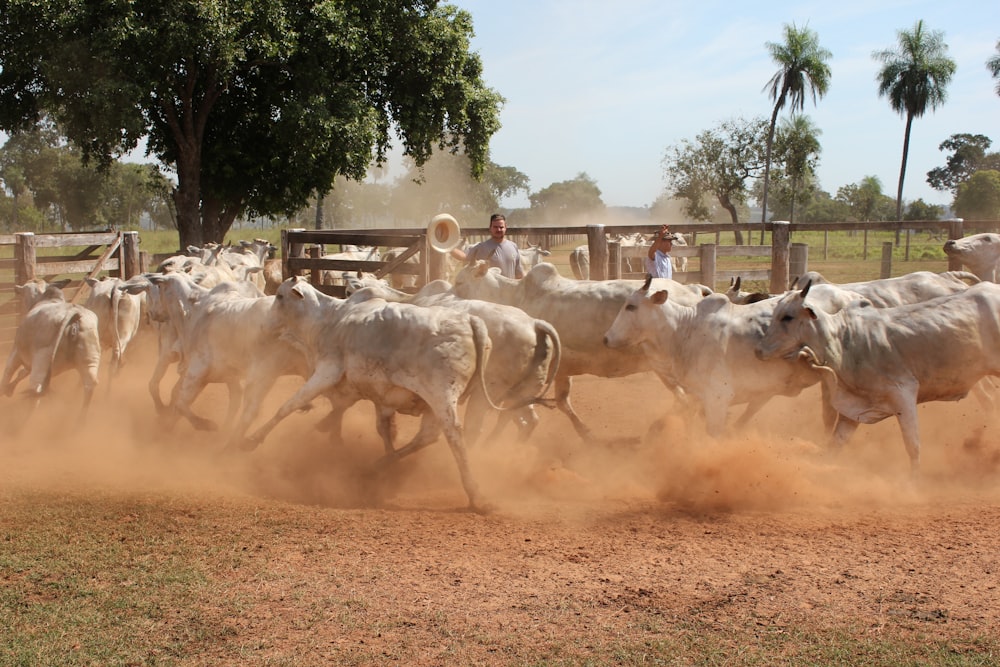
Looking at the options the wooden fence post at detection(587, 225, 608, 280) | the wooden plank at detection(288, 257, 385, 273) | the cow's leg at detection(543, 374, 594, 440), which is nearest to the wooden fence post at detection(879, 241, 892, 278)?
the wooden fence post at detection(587, 225, 608, 280)

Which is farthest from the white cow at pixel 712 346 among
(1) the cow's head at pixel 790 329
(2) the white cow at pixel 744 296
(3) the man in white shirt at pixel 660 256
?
(3) the man in white shirt at pixel 660 256

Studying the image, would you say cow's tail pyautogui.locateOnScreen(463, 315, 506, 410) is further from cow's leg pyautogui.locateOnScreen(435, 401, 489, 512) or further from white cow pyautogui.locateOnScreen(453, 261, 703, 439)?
white cow pyautogui.locateOnScreen(453, 261, 703, 439)

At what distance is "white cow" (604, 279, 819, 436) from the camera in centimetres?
830

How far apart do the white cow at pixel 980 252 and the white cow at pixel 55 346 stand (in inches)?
405

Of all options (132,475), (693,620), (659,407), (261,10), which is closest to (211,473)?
(132,475)

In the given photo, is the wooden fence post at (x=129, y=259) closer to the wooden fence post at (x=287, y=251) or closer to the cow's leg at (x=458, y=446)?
the wooden fence post at (x=287, y=251)

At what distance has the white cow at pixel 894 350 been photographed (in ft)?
26.0

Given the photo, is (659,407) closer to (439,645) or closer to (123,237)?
(439,645)

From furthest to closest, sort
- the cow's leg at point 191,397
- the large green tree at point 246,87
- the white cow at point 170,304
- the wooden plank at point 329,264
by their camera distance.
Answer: the large green tree at point 246,87, the wooden plank at point 329,264, the white cow at point 170,304, the cow's leg at point 191,397

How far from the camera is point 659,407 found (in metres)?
11.2

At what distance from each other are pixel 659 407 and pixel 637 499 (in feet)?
12.6

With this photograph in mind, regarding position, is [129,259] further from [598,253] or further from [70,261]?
[598,253]

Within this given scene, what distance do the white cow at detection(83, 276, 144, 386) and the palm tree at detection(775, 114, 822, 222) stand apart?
139 feet

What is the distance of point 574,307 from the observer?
988cm
